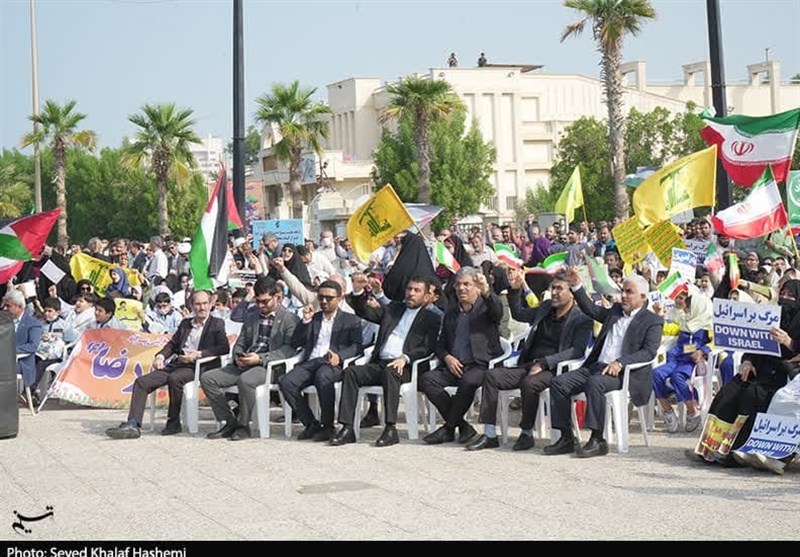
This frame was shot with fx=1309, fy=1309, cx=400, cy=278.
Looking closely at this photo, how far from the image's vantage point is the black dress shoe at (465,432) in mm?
11891

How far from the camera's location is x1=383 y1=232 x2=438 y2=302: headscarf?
42.9ft

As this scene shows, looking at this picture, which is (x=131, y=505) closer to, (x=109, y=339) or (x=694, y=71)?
(x=109, y=339)

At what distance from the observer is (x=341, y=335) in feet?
42.6

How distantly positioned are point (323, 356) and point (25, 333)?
15.7ft

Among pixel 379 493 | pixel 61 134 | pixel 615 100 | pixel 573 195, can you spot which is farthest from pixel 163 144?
pixel 379 493

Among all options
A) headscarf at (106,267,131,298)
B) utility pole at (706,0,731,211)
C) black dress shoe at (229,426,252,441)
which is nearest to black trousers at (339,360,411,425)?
black dress shoe at (229,426,252,441)

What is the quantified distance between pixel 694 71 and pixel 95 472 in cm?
8464

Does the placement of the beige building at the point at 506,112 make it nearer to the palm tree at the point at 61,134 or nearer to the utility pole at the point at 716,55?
the palm tree at the point at 61,134

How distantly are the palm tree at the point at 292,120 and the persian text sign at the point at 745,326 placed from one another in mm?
34660

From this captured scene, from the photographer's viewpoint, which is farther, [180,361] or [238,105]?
[238,105]

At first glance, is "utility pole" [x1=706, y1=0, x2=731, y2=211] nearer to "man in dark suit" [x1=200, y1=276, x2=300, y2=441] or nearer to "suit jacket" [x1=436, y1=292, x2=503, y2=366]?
"suit jacket" [x1=436, y1=292, x2=503, y2=366]

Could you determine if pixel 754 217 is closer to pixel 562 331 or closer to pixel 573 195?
pixel 562 331

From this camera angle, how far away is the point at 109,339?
51.6 feet

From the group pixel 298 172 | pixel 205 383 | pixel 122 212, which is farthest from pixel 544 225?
pixel 122 212
